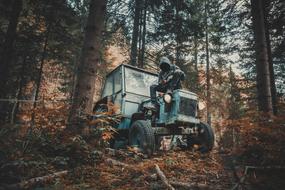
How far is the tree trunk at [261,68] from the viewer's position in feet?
22.7

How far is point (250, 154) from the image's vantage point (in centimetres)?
439

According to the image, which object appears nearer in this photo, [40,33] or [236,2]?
[236,2]

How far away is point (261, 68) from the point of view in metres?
7.17

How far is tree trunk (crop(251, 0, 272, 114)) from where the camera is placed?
6.93 meters

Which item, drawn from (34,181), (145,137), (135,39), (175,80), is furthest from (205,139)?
(135,39)

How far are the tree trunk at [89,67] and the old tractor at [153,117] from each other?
3.69 ft

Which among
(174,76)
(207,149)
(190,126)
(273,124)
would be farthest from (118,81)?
(273,124)

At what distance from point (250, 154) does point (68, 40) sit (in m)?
10.5

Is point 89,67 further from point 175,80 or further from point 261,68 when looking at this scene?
→ point 261,68

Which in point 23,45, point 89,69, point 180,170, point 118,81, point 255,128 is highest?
point 23,45

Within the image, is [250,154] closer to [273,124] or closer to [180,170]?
[273,124]

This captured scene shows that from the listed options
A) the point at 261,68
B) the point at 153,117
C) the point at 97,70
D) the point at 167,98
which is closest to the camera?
the point at 167,98

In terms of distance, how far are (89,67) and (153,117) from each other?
2460 mm

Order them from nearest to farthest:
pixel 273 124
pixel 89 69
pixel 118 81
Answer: pixel 273 124 → pixel 89 69 → pixel 118 81
